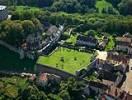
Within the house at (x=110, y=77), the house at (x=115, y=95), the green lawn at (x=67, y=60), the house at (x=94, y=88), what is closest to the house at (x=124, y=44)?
the green lawn at (x=67, y=60)

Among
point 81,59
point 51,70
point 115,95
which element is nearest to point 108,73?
point 81,59

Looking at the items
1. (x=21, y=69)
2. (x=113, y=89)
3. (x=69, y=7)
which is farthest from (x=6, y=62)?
(x=69, y=7)

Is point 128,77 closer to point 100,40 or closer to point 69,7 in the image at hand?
point 100,40

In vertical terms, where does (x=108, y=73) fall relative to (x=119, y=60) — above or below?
below

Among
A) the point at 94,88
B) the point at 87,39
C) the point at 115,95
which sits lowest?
the point at 94,88

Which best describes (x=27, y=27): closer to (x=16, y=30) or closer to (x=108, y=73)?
(x=16, y=30)

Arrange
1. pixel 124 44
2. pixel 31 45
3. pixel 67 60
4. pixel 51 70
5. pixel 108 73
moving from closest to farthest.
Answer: pixel 108 73 → pixel 51 70 → pixel 67 60 → pixel 31 45 → pixel 124 44
